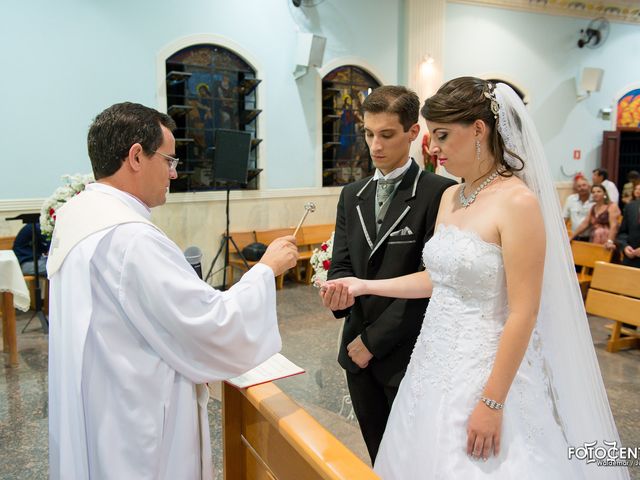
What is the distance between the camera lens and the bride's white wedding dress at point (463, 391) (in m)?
1.43

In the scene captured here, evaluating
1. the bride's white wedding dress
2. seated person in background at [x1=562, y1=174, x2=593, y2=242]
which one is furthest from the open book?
seated person in background at [x1=562, y1=174, x2=593, y2=242]

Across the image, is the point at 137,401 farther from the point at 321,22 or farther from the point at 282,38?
the point at 321,22

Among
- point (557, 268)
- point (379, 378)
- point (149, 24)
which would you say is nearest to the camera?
point (557, 268)

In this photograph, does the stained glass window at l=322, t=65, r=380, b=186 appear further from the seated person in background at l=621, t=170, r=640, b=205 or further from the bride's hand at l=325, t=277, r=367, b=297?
the bride's hand at l=325, t=277, r=367, b=297

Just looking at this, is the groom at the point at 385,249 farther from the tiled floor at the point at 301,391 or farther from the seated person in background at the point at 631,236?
the seated person in background at the point at 631,236

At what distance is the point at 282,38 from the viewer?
746cm

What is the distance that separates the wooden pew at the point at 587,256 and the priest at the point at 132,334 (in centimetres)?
524

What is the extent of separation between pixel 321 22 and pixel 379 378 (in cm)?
694

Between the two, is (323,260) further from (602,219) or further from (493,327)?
(602,219)

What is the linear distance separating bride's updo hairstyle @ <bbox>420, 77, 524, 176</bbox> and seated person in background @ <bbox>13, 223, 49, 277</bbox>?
5.11 m

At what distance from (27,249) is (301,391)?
3.62 m

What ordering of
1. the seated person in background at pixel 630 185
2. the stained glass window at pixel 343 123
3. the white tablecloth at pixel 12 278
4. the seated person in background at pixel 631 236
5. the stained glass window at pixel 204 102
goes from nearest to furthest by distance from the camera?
the white tablecloth at pixel 12 278 < the seated person in background at pixel 631 236 < the stained glass window at pixel 204 102 < the seated person in background at pixel 630 185 < the stained glass window at pixel 343 123

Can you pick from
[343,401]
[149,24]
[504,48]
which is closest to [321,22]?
[149,24]

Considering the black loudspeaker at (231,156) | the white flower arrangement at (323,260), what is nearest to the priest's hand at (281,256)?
the white flower arrangement at (323,260)
